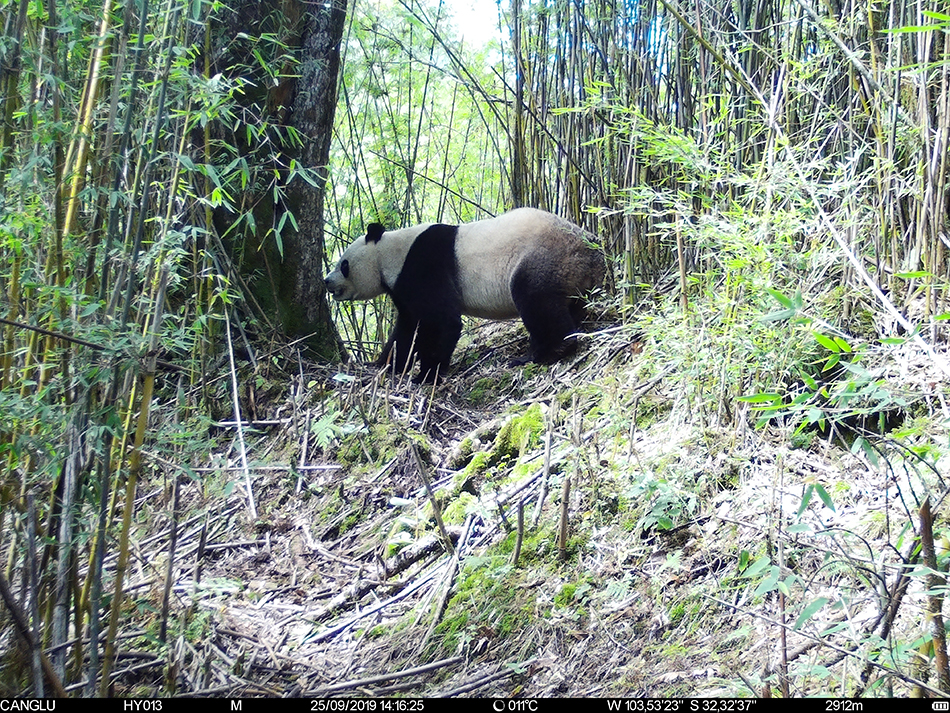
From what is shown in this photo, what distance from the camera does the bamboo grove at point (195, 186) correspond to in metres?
2.53

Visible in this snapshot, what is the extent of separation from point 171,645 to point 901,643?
2.41 meters

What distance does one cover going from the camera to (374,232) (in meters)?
6.79

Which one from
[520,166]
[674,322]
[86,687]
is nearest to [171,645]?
[86,687]

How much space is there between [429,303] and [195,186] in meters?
2.61

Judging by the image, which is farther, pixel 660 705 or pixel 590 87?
pixel 590 87

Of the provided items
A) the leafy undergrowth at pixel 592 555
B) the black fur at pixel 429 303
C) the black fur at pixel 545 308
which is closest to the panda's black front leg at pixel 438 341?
the black fur at pixel 429 303

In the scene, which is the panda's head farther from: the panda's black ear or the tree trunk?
the tree trunk

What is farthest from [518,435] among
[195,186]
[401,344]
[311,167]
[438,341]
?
[401,344]

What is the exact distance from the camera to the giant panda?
Answer: 558cm

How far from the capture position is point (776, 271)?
3.23 meters

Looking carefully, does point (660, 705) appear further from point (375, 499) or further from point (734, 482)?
point (375, 499)

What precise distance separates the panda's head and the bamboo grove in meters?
1.64

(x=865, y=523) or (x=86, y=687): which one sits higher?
A: (x=865, y=523)

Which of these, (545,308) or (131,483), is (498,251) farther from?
(131,483)
